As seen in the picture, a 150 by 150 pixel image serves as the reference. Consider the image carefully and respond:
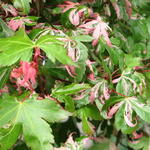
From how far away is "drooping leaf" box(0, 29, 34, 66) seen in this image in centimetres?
68

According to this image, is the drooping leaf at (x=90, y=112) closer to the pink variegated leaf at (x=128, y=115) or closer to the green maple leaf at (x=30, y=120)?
the pink variegated leaf at (x=128, y=115)

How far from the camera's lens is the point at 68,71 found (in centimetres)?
82

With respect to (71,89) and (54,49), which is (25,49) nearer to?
(54,49)

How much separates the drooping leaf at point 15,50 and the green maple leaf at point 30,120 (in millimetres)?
125

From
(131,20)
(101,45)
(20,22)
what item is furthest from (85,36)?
(131,20)

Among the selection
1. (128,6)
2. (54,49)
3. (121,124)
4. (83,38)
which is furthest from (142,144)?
(54,49)

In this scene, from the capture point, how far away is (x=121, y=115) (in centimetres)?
92

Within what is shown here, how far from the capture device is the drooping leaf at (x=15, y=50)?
68 centimetres

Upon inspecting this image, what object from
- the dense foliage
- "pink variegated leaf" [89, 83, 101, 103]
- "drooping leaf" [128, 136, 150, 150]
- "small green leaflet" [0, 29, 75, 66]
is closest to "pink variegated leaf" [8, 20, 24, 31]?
the dense foliage

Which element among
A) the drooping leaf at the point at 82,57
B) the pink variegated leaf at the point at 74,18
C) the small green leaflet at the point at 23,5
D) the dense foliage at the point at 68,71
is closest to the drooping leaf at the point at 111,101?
the dense foliage at the point at 68,71

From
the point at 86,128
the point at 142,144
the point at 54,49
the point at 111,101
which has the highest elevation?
the point at 54,49

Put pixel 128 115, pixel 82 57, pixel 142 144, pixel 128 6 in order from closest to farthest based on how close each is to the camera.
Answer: pixel 82 57
pixel 128 115
pixel 128 6
pixel 142 144

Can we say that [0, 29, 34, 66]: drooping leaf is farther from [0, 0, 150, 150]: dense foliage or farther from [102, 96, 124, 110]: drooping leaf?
[102, 96, 124, 110]: drooping leaf

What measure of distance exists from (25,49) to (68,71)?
0.51ft
